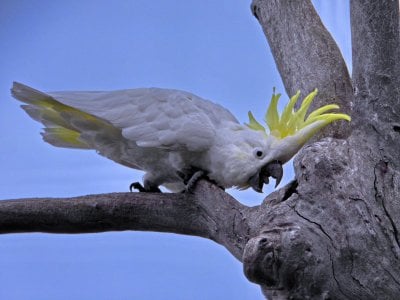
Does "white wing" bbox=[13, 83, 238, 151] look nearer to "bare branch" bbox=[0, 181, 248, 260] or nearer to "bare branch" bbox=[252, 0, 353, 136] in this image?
"bare branch" bbox=[0, 181, 248, 260]

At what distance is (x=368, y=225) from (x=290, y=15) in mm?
1021

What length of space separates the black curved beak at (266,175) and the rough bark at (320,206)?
0.49 ft

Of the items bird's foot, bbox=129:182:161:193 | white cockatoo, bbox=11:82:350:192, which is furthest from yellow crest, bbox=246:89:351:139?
bird's foot, bbox=129:182:161:193

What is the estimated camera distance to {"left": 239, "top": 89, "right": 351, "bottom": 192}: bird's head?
6.08ft

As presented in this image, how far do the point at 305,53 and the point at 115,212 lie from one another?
932 millimetres

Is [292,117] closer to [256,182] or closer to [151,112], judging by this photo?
[256,182]

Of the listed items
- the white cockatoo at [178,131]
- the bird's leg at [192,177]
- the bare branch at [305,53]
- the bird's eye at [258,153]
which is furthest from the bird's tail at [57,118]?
the bare branch at [305,53]

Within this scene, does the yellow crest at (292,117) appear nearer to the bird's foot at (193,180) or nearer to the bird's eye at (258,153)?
the bird's eye at (258,153)

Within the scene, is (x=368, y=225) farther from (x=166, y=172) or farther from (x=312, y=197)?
(x=166, y=172)

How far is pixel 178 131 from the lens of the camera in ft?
6.40

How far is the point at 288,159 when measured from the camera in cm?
193

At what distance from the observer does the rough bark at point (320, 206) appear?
148 cm

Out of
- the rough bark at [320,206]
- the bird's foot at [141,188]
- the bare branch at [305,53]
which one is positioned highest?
the bare branch at [305,53]

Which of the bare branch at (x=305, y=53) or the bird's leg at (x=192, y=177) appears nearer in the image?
the bird's leg at (x=192, y=177)
